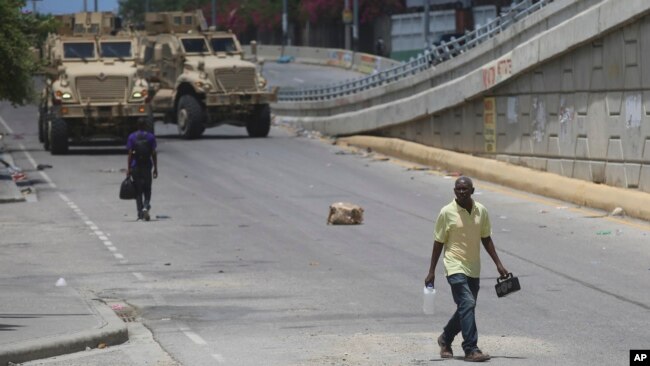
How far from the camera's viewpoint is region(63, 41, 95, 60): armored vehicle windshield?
126 ft

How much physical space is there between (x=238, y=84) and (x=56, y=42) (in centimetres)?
556

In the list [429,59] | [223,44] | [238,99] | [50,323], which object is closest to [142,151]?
[50,323]

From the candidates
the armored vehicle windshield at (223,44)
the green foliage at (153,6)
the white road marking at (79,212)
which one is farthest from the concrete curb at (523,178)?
the green foliage at (153,6)

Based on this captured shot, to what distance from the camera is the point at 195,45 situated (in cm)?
4216

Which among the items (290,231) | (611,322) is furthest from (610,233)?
(611,322)

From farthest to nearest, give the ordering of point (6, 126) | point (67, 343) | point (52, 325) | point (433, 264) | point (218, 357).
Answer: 1. point (6, 126)
2. point (52, 325)
3. point (67, 343)
4. point (218, 357)
5. point (433, 264)

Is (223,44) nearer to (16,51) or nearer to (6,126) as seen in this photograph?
(16,51)

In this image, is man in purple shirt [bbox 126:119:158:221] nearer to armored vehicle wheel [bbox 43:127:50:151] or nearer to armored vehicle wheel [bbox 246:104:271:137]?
armored vehicle wheel [bbox 43:127:50:151]

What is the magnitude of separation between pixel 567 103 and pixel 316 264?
38.3 feet

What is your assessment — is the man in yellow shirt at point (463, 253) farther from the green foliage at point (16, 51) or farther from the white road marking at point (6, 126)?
the white road marking at point (6, 126)

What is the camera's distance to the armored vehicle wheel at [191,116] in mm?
→ 41031

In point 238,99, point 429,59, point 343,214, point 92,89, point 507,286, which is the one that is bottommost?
point 343,214

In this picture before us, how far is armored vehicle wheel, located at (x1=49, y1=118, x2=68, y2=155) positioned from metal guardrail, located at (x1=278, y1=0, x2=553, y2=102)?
9.29m

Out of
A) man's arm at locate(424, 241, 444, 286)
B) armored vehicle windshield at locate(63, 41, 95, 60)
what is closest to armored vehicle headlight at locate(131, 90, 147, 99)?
armored vehicle windshield at locate(63, 41, 95, 60)
